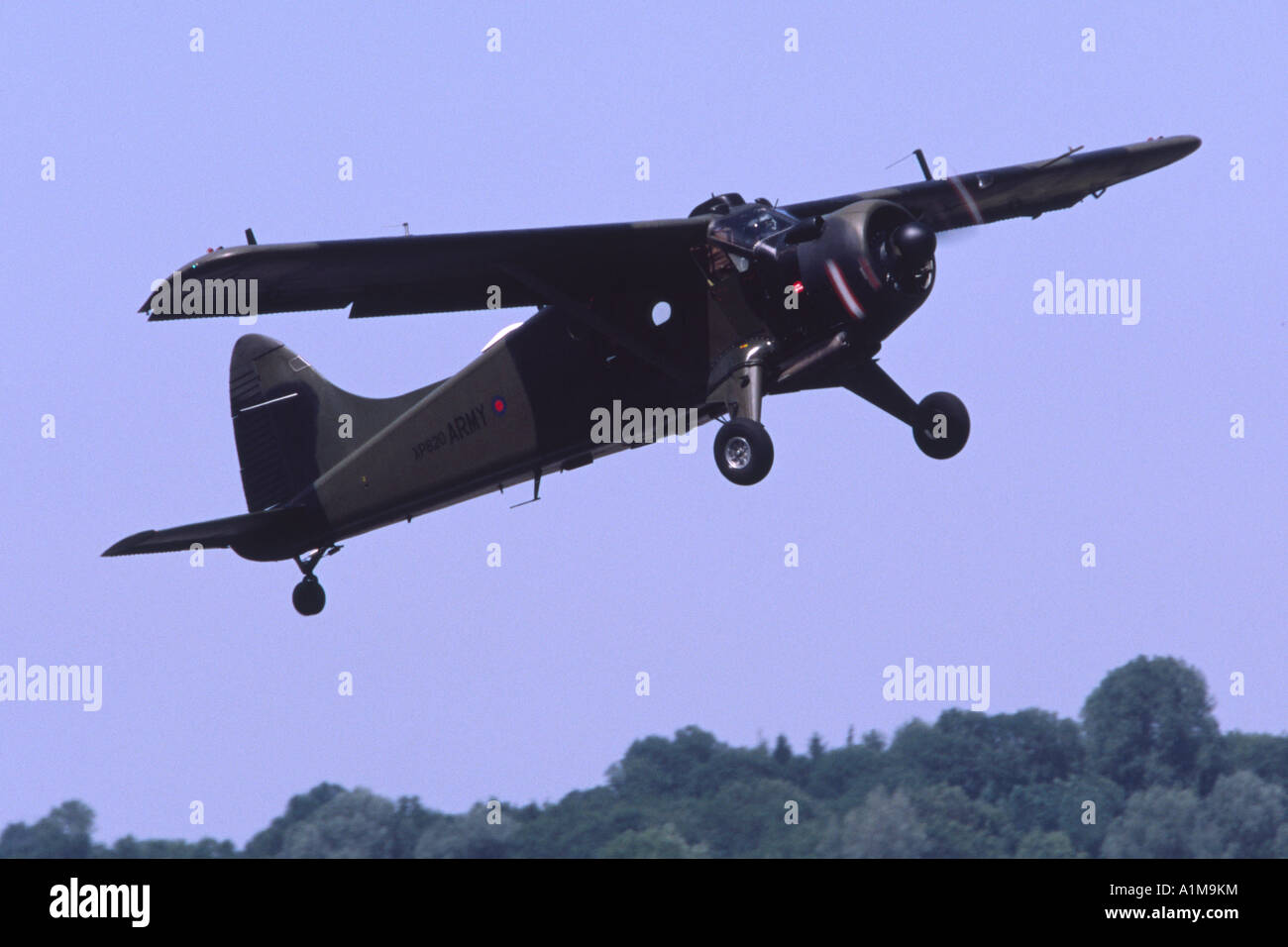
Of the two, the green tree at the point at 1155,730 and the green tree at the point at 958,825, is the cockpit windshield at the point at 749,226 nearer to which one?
the green tree at the point at 958,825

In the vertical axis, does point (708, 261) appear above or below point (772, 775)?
above

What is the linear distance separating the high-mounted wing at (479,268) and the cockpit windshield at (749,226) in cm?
25

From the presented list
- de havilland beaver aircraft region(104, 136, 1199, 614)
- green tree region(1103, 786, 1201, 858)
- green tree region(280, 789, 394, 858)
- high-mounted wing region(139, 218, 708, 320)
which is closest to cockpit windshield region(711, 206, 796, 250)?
de havilland beaver aircraft region(104, 136, 1199, 614)

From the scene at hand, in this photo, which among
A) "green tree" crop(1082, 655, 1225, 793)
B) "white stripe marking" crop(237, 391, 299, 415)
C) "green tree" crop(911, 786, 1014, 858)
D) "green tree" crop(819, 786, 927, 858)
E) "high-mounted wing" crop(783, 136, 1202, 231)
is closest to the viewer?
"high-mounted wing" crop(783, 136, 1202, 231)

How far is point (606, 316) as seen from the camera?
70.6ft

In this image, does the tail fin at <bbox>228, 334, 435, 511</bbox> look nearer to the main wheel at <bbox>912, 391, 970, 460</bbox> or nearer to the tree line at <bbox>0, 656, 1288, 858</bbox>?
the main wheel at <bbox>912, 391, 970, 460</bbox>

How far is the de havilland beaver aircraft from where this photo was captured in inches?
789

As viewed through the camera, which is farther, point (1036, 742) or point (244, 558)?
point (1036, 742)

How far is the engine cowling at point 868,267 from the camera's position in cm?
1983

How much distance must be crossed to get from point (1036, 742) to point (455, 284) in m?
83.4

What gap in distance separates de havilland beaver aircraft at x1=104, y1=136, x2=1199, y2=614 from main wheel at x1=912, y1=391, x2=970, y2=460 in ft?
0.08
